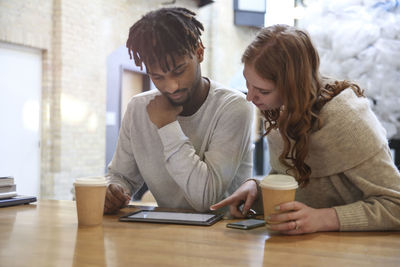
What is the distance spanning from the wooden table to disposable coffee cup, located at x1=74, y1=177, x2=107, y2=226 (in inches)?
1.1

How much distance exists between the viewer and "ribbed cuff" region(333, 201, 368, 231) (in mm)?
1012

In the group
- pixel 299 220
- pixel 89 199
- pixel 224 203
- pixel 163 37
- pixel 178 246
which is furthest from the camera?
pixel 163 37

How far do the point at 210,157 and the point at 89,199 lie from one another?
44 centimetres

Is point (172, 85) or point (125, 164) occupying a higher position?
point (172, 85)

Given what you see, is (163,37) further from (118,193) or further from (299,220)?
(299,220)

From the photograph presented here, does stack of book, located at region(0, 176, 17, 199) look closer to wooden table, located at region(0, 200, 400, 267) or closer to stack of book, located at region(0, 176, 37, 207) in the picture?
stack of book, located at region(0, 176, 37, 207)

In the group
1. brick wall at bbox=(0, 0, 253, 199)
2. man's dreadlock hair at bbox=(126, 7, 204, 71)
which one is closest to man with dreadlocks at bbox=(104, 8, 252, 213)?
man's dreadlock hair at bbox=(126, 7, 204, 71)

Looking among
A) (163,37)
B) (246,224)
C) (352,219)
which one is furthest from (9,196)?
(352,219)

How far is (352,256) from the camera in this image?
807mm

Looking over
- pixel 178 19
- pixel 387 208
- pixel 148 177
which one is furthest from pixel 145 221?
pixel 178 19

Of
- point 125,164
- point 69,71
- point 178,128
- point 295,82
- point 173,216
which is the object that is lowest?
point 173,216

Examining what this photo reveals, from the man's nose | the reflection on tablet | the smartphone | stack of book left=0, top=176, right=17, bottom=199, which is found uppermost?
the man's nose

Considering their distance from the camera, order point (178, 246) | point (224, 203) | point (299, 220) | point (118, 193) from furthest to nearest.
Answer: point (118, 193) → point (224, 203) → point (299, 220) → point (178, 246)

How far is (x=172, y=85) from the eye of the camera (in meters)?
1.42
